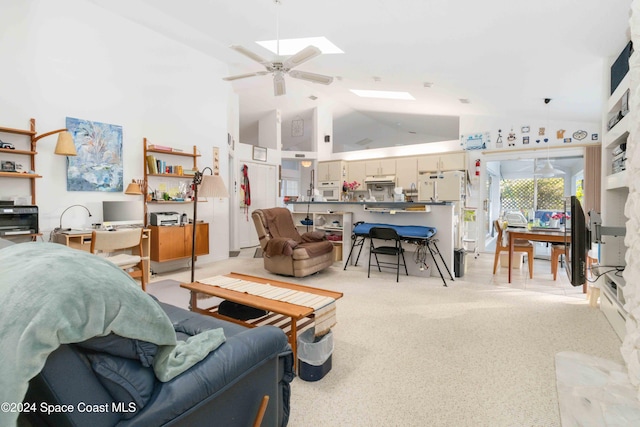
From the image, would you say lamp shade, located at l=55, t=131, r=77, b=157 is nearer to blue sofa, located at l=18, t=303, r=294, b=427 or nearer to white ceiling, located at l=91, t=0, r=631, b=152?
white ceiling, located at l=91, t=0, r=631, b=152

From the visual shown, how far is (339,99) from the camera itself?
783 centimetres

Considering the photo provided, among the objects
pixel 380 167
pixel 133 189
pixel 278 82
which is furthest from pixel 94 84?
pixel 380 167

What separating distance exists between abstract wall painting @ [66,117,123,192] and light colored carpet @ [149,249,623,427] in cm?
151

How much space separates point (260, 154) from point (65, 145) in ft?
13.9

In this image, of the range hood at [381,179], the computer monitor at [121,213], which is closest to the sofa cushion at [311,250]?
the computer monitor at [121,213]

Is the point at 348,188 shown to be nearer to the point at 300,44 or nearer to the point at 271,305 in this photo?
the point at 300,44

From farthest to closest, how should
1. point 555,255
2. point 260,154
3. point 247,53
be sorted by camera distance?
point 260,154 < point 555,255 < point 247,53

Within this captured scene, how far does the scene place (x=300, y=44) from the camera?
441 centimetres

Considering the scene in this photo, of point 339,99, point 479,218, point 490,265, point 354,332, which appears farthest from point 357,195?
point 354,332

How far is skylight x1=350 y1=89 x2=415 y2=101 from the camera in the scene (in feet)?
19.8

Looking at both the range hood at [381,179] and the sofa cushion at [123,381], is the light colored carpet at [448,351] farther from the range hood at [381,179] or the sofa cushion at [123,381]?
the range hood at [381,179]

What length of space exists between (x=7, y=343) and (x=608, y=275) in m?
4.11

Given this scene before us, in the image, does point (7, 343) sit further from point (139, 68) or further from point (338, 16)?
point (139, 68)

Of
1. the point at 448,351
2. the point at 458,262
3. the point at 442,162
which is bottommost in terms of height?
the point at 448,351
